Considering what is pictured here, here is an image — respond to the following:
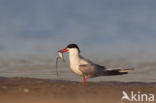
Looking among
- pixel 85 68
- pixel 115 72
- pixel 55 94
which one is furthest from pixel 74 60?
pixel 55 94

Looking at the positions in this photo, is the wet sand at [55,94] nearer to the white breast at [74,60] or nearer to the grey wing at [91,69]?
the grey wing at [91,69]

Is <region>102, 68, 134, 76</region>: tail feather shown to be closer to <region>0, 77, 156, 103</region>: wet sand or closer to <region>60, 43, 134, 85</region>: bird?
<region>60, 43, 134, 85</region>: bird

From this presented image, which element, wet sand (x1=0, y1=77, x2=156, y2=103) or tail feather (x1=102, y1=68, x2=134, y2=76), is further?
tail feather (x1=102, y1=68, x2=134, y2=76)

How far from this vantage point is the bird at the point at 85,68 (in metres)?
10.6

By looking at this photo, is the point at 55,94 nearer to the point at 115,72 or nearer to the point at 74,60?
the point at 74,60

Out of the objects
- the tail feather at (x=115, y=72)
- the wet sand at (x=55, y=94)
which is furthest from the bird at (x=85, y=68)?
the wet sand at (x=55, y=94)

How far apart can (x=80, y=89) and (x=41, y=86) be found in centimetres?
109

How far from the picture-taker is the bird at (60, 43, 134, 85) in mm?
10617

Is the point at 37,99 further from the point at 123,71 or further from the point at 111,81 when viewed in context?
the point at 111,81

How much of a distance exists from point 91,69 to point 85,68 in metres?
0.26

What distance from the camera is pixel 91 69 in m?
10.7

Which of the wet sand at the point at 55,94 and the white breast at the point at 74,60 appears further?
the white breast at the point at 74,60

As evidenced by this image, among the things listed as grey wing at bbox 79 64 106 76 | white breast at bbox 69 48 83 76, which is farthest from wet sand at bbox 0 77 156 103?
white breast at bbox 69 48 83 76

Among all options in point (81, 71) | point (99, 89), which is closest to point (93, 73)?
→ point (81, 71)
